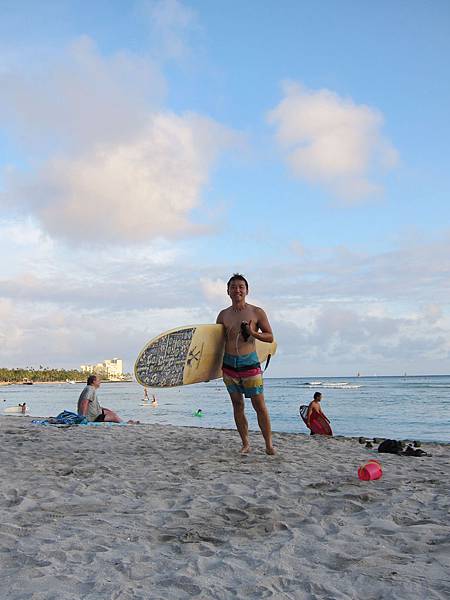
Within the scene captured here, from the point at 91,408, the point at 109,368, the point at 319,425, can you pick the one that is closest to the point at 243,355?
the point at 319,425

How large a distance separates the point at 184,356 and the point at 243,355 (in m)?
1.23

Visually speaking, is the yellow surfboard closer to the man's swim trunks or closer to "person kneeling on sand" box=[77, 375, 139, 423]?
the man's swim trunks

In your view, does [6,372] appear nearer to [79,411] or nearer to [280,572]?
[79,411]

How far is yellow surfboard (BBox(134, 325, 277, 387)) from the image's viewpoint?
6727mm

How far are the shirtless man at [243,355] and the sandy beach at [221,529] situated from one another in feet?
1.54

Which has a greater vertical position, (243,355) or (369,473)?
(243,355)

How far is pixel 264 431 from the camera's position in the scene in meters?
6.07

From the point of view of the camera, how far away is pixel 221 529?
11.0ft

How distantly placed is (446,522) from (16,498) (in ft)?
9.55

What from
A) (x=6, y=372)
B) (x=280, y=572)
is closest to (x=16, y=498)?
(x=280, y=572)

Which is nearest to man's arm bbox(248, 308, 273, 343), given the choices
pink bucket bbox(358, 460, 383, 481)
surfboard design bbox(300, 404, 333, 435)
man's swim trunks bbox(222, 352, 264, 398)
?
man's swim trunks bbox(222, 352, 264, 398)

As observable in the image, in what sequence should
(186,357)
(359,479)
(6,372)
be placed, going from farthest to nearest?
(6,372), (186,357), (359,479)

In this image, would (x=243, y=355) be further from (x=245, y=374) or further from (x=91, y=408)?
(x=91, y=408)

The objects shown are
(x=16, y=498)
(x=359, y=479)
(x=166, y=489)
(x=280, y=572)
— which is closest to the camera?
(x=280, y=572)
